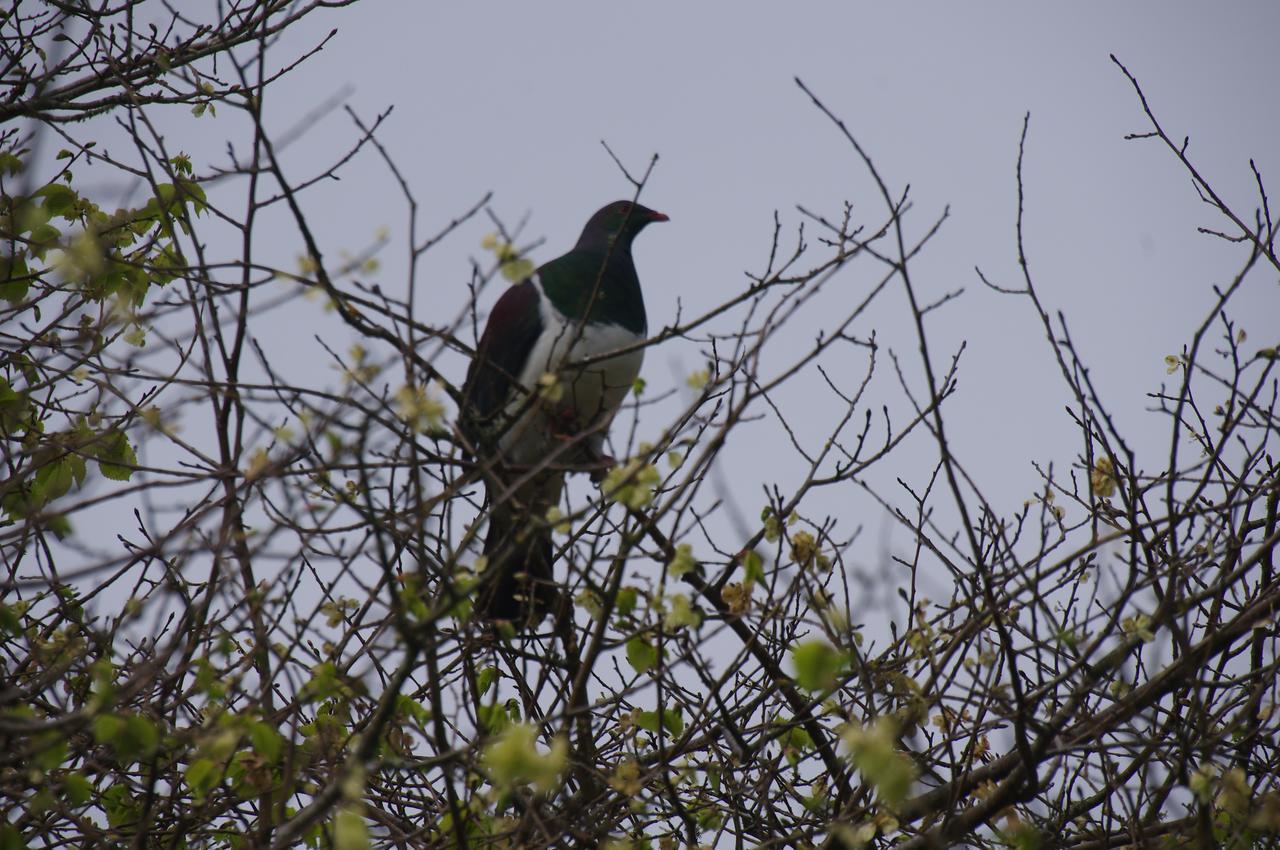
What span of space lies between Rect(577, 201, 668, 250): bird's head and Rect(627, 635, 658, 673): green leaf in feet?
8.38

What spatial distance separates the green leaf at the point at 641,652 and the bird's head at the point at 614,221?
255 cm

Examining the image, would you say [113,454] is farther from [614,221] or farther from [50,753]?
[614,221]

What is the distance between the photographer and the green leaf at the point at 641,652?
2342 millimetres

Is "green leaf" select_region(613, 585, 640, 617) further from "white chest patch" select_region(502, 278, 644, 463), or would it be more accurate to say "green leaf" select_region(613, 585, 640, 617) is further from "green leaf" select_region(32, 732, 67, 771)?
"white chest patch" select_region(502, 278, 644, 463)

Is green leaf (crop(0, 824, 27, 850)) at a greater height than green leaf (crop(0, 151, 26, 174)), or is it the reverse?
green leaf (crop(0, 151, 26, 174))

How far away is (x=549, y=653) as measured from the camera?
2938 mm

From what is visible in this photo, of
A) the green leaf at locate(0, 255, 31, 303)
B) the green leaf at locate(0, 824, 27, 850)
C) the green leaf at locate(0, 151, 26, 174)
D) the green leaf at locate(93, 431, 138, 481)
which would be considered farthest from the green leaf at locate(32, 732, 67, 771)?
the green leaf at locate(0, 151, 26, 174)

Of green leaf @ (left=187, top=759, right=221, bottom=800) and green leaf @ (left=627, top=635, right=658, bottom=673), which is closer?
green leaf @ (left=187, top=759, right=221, bottom=800)

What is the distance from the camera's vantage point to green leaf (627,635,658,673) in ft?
7.68

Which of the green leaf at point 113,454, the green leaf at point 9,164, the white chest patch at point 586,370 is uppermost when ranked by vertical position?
the green leaf at point 9,164

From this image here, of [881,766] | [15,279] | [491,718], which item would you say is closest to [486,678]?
[491,718]

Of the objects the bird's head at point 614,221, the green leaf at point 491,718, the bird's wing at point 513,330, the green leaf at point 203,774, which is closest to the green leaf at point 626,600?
the green leaf at point 491,718

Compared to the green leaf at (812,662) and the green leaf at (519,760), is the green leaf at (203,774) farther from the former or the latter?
the green leaf at (812,662)

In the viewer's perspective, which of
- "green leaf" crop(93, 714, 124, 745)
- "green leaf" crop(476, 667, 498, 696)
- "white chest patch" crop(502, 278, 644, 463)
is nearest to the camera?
"green leaf" crop(93, 714, 124, 745)
